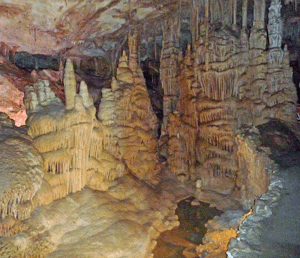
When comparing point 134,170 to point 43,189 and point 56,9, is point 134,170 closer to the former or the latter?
point 43,189

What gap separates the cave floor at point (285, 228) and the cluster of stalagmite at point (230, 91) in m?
5.83

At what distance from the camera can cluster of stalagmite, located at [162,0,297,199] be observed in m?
12.3

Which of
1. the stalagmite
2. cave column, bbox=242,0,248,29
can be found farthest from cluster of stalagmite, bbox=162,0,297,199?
the stalagmite

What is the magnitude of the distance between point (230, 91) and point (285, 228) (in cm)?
883

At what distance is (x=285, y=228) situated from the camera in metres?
4.61

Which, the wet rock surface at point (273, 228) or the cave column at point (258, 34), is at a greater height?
the cave column at point (258, 34)

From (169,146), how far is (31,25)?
7.30m

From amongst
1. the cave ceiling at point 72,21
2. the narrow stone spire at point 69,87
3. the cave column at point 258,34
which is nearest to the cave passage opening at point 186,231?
the narrow stone spire at point 69,87

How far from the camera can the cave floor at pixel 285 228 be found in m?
4.05

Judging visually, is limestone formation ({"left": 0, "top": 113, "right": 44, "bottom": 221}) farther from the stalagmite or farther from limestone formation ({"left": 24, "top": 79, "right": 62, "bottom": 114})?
the stalagmite

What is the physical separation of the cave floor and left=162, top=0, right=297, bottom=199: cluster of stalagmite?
5831 mm

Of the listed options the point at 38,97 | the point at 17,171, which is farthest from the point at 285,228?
the point at 38,97

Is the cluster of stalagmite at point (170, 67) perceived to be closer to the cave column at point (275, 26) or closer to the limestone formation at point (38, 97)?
the cave column at point (275, 26)

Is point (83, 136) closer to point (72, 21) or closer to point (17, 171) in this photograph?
point (17, 171)
